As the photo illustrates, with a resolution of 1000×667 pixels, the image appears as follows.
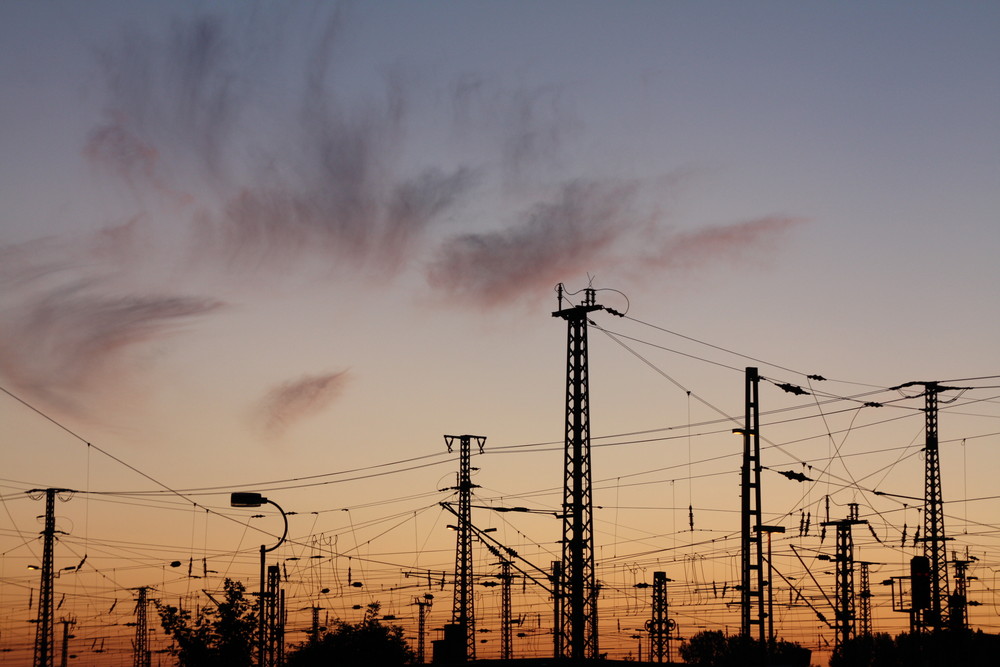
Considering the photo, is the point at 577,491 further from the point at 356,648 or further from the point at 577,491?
the point at 356,648

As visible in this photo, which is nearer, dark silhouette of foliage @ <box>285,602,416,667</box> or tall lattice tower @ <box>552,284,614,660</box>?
tall lattice tower @ <box>552,284,614,660</box>

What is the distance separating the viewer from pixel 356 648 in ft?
367

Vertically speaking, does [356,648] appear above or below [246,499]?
below

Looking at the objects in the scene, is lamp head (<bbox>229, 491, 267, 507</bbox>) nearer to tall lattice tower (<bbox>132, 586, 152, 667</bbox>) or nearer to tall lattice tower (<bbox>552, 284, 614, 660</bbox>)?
tall lattice tower (<bbox>552, 284, 614, 660</bbox>)

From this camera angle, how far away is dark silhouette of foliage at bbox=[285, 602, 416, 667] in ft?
361

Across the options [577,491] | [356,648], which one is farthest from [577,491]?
[356,648]

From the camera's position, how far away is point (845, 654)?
72.4 meters

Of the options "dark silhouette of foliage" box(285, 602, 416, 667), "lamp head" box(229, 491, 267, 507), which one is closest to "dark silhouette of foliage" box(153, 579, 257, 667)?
"lamp head" box(229, 491, 267, 507)

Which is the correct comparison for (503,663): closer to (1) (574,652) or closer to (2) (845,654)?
(2) (845,654)

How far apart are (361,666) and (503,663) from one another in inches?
813

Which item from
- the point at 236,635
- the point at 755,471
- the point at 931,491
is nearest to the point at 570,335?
the point at 755,471

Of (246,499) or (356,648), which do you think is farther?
(356,648)

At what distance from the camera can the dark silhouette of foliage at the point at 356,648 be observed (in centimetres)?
11006

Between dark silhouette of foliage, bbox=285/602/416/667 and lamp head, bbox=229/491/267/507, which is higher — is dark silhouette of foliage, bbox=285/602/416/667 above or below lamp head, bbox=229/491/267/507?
below
